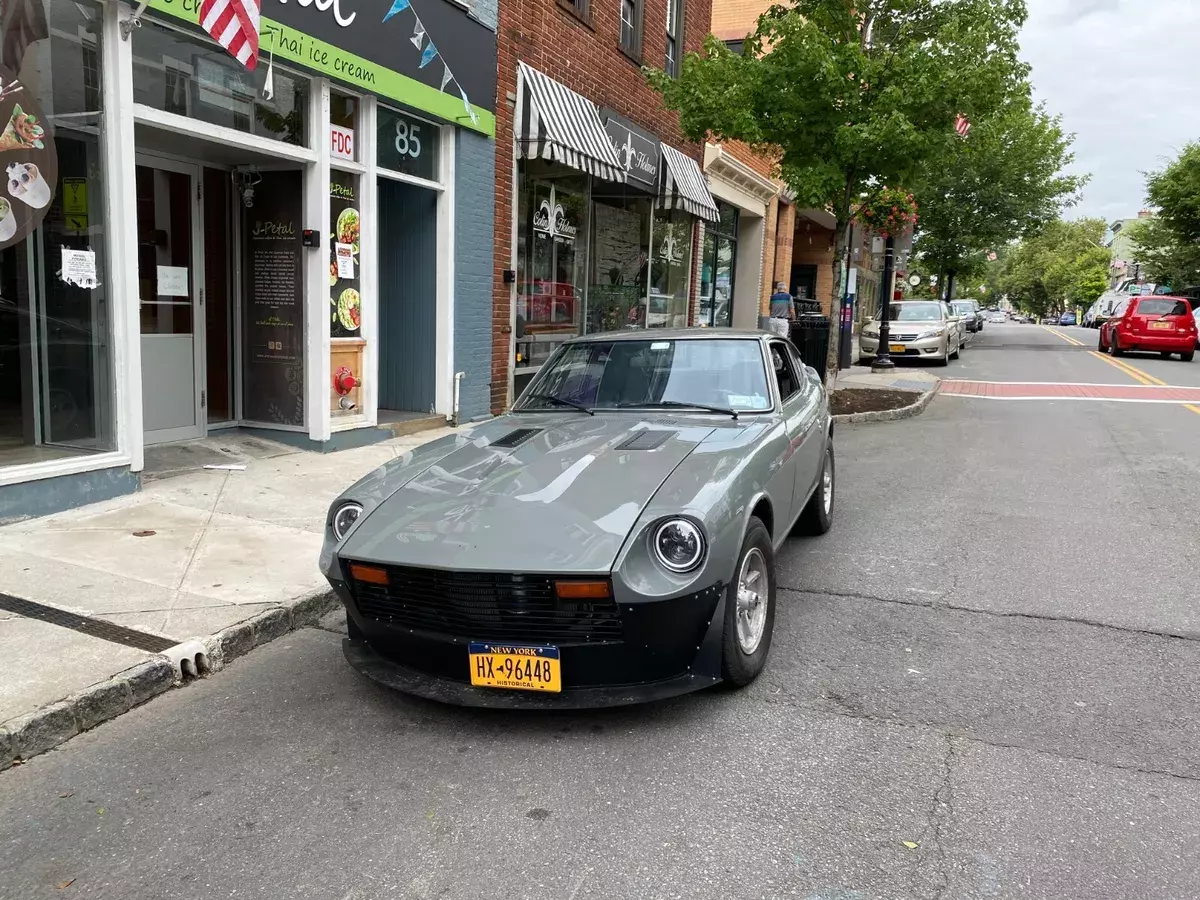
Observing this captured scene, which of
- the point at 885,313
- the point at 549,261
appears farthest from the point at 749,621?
the point at 885,313

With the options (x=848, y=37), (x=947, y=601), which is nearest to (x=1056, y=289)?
(x=848, y=37)

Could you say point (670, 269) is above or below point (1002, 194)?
below

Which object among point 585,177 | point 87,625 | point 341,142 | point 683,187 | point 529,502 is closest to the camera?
point 529,502

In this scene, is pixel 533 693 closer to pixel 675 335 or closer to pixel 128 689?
pixel 128 689

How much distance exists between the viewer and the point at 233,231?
28.1 ft

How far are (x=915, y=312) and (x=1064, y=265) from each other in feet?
308

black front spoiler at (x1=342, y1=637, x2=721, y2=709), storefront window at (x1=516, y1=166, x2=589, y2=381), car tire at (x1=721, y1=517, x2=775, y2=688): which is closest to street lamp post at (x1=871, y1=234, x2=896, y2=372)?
storefront window at (x1=516, y1=166, x2=589, y2=381)

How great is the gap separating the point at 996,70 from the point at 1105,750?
33.1ft

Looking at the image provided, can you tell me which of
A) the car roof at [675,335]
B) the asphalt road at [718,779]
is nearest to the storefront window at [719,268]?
the car roof at [675,335]

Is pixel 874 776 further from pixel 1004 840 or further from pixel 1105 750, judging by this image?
pixel 1105 750

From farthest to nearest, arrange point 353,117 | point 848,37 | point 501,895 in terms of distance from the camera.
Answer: point 848,37, point 353,117, point 501,895

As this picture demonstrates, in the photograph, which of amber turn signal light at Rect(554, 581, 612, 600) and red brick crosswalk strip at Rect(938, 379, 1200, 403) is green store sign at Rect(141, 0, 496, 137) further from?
red brick crosswalk strip at Rect(938, 379, 1200, 403)

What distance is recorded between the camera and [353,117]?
337 inches

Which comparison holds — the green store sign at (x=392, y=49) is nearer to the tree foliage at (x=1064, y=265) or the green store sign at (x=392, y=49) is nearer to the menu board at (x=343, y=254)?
the menu board at (x=343, y=254)
